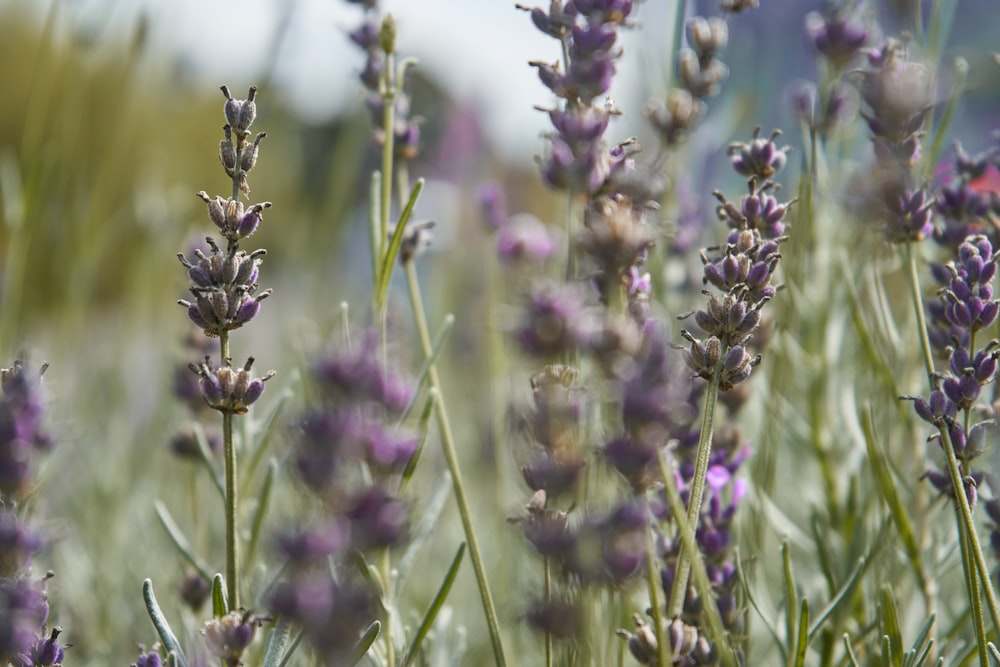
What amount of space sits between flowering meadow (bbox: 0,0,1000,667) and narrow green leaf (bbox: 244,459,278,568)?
0.01m

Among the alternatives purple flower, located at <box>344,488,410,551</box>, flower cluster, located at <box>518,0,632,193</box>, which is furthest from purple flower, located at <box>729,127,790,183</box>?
purple flower, located at <box>344,488,410,551</box>

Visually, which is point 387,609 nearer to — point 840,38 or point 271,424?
point 271,424

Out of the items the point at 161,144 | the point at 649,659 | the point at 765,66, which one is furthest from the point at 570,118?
the point at 161,144

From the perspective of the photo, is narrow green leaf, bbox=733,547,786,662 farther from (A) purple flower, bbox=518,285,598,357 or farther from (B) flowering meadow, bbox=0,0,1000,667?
(A) purple flower, bbox=518,285,598,357

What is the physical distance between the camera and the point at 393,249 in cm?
76

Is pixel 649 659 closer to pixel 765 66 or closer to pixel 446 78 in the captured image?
pixel 765 66

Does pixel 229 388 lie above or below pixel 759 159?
below

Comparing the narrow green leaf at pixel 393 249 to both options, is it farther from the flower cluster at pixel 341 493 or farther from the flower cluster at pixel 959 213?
the flower cluster at pixel 959 213

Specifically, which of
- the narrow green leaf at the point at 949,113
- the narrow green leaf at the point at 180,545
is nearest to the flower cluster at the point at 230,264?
the narrow green leaf at the point at 180,545

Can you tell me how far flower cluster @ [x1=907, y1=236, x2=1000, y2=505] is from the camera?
630mm

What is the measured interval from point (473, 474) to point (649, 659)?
65.6 inches

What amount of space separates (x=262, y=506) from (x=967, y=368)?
58cm

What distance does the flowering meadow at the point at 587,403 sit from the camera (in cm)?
47

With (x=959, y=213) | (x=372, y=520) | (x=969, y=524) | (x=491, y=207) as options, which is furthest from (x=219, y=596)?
(x=491, y=207)
